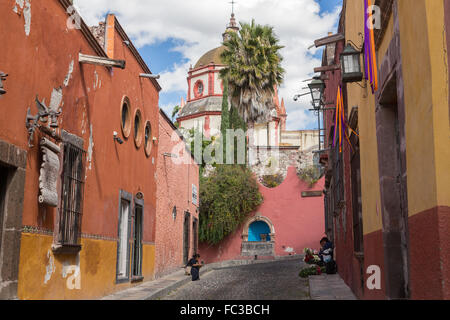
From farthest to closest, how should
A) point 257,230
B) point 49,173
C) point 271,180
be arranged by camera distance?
point 271,180 → point 257,230 → point 49,173

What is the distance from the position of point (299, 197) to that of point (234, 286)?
51.1ft

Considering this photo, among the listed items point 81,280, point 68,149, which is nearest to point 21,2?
point 68,149

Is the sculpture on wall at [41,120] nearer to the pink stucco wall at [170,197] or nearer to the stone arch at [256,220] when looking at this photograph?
the pink stucco wall at [170,197]

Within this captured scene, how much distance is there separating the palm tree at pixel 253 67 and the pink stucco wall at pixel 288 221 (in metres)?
4.32

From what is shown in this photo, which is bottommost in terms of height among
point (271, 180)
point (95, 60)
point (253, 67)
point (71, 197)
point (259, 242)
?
point (259, 242)

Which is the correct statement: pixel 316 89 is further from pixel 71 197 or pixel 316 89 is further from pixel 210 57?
pixel 210 57

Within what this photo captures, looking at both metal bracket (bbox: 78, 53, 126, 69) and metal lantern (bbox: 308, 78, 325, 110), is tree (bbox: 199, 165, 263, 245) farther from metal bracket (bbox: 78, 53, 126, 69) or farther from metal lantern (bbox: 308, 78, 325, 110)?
metal bracket (bbox: 78, 53, 126, 69)

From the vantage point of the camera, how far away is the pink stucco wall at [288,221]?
27016 mm

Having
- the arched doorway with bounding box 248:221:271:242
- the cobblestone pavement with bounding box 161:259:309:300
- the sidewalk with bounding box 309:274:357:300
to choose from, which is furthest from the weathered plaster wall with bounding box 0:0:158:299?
the arched doorway with bounding box 248:221:271:242

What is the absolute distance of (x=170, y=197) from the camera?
671 inches

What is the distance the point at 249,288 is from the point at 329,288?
6.31ft

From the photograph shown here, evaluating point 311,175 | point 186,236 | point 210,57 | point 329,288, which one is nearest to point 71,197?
point 329,288

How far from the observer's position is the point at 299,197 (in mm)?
27453

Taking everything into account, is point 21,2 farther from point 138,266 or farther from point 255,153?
point 255,153
